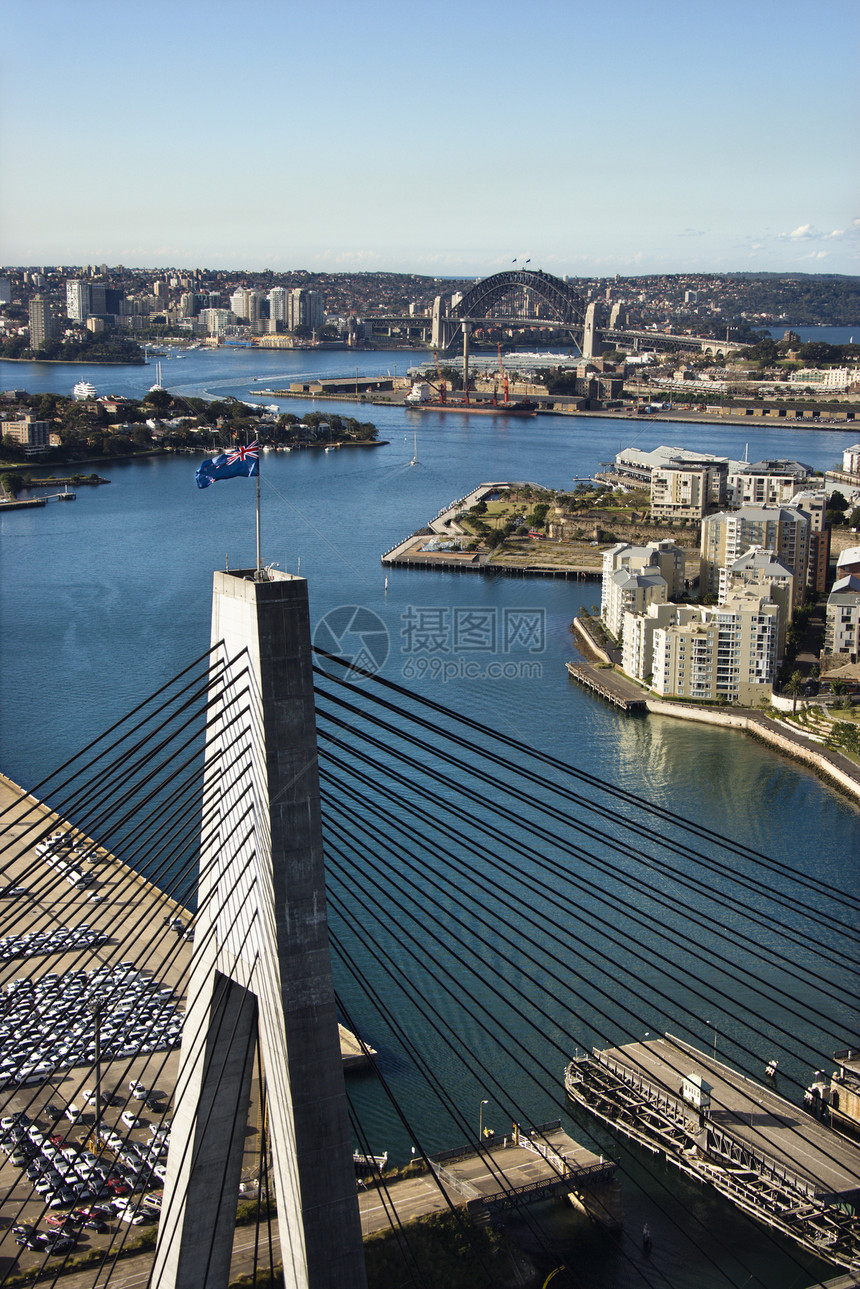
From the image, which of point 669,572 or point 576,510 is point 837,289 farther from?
point 669,572

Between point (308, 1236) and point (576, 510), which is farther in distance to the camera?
point (576, 510)

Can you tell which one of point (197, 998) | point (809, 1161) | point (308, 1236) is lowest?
point (809, 1161)

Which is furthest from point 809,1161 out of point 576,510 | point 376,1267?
point 576,510

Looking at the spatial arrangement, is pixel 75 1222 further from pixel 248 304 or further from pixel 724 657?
pixel 248 304

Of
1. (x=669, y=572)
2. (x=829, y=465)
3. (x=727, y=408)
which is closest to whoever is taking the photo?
(x=669, y=572)

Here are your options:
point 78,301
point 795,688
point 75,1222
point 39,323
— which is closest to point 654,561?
point 795,688

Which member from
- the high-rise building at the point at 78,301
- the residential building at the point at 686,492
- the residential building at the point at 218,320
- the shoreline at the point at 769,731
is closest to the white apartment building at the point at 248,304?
the residential building at the point at 218,320
